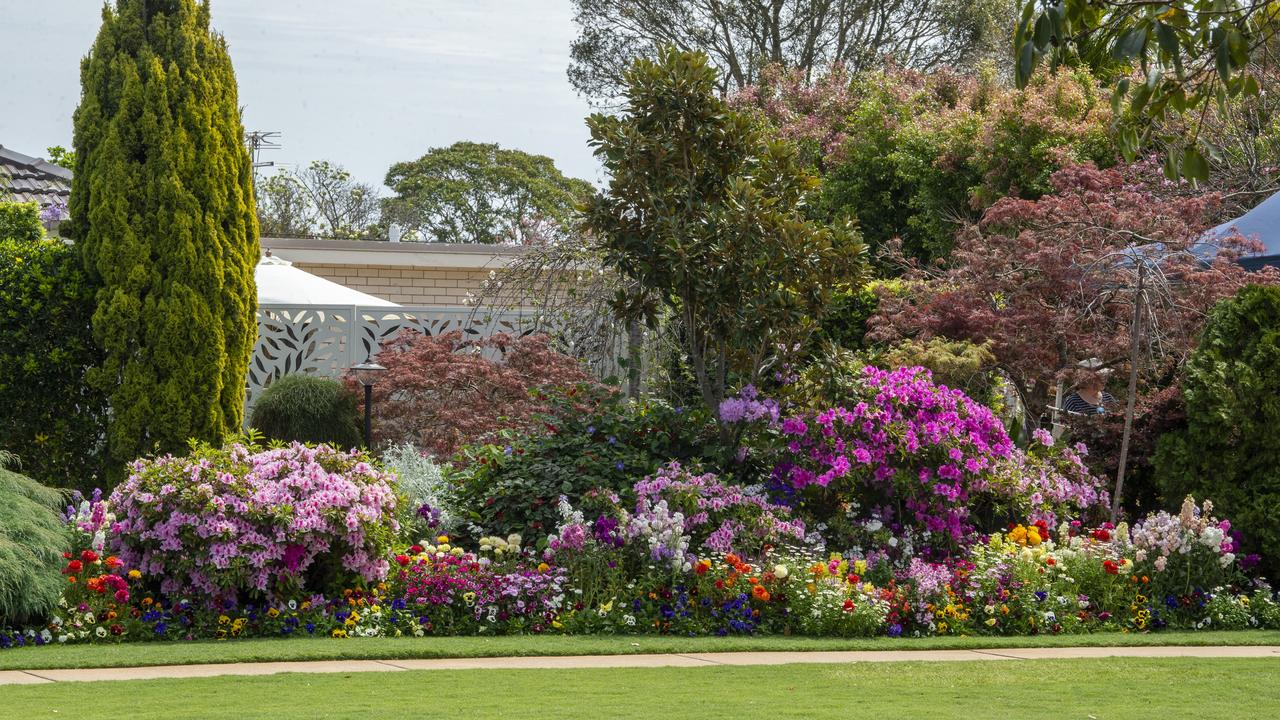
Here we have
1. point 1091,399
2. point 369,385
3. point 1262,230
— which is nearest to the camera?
point 1091,399

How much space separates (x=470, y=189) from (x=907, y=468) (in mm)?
43744

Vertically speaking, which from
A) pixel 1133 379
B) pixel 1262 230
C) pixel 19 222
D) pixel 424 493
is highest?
pixel 1262 230

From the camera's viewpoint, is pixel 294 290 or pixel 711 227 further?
pixel 294 290

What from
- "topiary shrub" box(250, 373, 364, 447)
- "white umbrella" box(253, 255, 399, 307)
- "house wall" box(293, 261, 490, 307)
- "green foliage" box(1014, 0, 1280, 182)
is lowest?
"topiary shrub" box(250, 373, 364, 447)

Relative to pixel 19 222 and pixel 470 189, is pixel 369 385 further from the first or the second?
pixel 470 189

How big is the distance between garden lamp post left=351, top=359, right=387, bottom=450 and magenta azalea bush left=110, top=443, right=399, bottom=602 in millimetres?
3531

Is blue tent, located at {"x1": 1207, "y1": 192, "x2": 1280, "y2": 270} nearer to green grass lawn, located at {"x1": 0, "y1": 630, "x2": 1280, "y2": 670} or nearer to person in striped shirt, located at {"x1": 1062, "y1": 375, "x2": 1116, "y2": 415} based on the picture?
person in striped shirt, located at {"x1": 1062, "y1": 375, "x2": 1116, "y2": 415}

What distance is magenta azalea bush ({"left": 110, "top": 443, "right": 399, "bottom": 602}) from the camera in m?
7.41

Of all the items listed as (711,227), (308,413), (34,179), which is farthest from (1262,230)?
(34,179)

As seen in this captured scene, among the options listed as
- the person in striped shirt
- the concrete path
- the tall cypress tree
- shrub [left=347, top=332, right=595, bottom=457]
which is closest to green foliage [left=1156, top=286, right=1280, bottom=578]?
the person in striped shirt

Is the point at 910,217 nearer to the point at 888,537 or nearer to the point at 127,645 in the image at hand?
the point at 888,537

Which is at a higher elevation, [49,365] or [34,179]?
[34,179]

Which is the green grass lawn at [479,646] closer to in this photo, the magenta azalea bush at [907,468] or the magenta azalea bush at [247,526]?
the magenta azalea bush at [247,526]

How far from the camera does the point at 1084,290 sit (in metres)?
11.0
